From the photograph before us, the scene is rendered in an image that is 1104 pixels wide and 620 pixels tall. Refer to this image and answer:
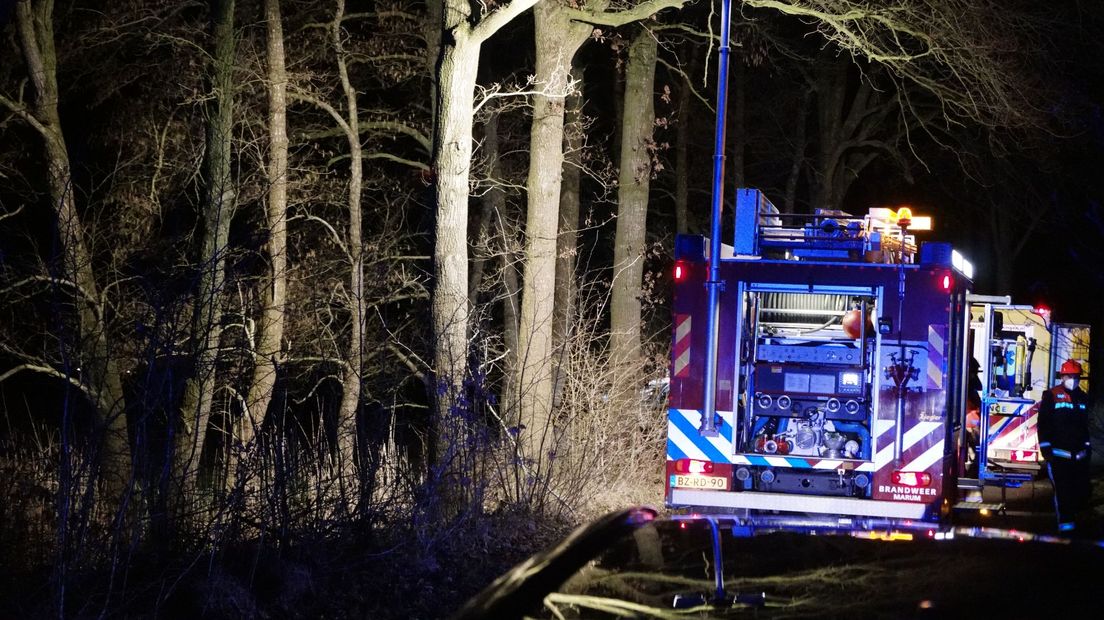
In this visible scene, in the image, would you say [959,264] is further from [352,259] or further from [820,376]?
[352,259]

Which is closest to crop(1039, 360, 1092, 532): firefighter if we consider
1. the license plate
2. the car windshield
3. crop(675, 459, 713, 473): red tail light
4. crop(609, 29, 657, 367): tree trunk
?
the license plate

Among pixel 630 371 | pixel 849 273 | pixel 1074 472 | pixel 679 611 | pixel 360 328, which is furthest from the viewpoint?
pixel 630 371

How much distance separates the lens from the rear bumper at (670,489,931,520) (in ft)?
32.0

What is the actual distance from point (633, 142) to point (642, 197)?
2.80ft

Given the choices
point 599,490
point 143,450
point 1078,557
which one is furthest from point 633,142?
point 1078,557

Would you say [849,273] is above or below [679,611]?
above

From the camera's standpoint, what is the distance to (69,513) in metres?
6.66

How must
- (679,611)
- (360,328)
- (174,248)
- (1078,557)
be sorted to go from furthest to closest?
(174,248), (360,328), (1078,557), (679,611)

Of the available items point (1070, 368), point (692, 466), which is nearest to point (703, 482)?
point (692, 466)

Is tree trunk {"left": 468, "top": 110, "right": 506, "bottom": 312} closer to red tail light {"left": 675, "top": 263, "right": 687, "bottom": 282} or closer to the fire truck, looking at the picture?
the fire truck

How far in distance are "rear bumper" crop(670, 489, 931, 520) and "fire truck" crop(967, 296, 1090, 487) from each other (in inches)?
188

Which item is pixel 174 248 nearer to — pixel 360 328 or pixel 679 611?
pixel 360 328

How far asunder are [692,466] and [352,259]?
10.2 meters

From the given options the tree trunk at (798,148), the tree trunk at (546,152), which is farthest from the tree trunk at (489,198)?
the tree trunk at (798,148)
